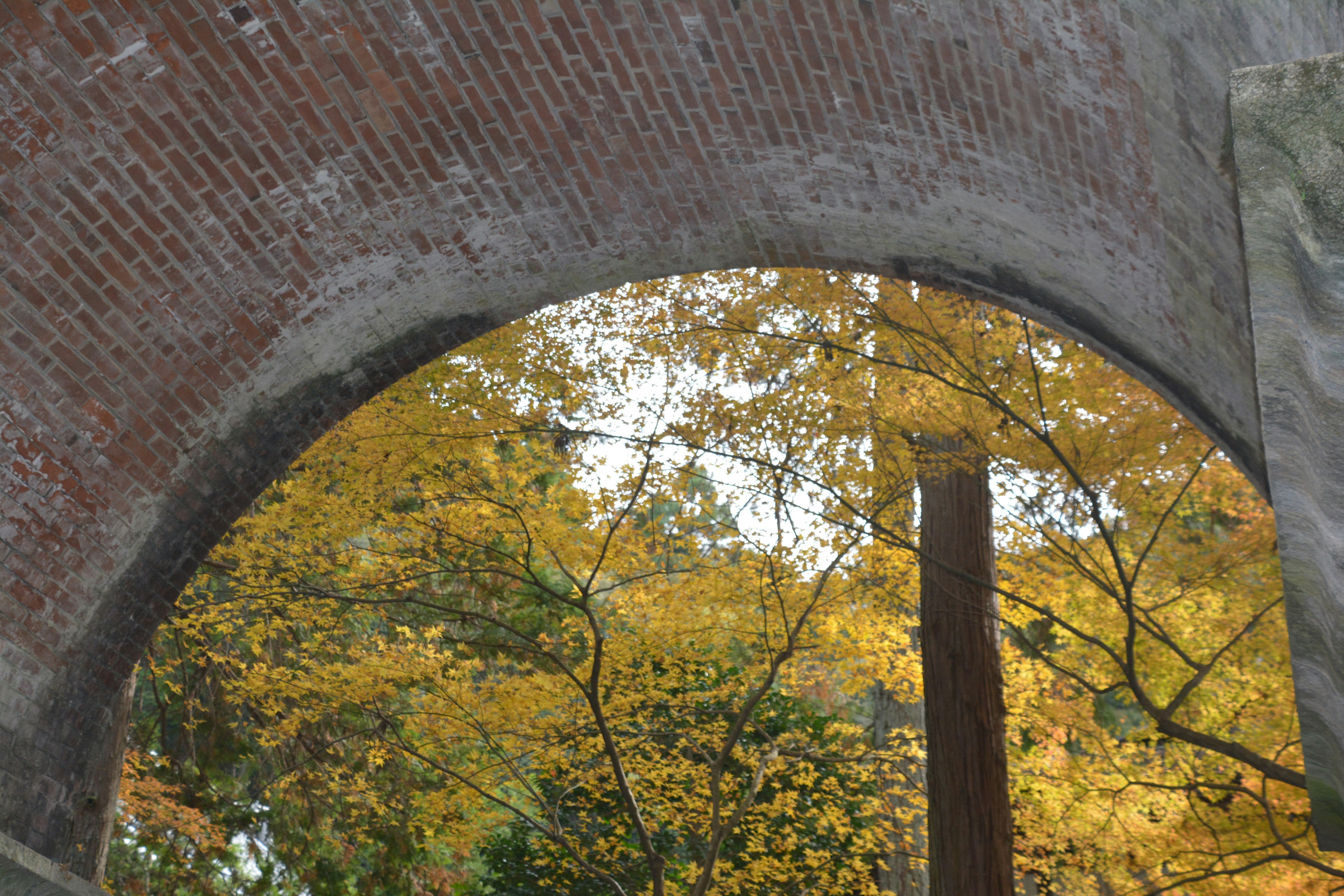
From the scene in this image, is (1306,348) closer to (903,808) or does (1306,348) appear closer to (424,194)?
(424,194)

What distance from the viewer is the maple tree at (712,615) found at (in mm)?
7695

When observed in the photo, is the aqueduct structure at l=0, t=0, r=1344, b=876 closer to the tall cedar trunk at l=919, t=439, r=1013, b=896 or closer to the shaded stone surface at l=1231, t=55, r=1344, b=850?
the shaded stone surface at l=1231, t=55, r=1344, b=850

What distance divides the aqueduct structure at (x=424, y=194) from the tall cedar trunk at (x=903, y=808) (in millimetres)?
6864

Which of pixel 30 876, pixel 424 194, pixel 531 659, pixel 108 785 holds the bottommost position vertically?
pixel 30 876

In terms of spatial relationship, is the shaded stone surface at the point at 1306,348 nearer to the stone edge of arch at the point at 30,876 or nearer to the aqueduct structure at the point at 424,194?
the aqueduct structure at the point at 424,194

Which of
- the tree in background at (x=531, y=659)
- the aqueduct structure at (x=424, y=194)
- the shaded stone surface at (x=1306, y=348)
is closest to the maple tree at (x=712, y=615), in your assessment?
the tree in background at (x=531, y=659)

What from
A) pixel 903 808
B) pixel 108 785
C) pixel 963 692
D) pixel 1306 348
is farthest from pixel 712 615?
pixel 1306 348

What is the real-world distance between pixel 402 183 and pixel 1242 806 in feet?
29.4

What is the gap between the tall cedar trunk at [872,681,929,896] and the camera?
10.6 m

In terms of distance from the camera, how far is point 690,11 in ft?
13.1

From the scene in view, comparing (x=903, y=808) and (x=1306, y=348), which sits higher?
(x=903, y=808)

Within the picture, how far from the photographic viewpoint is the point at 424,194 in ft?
14.8

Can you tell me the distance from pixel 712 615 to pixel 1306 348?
285 inches

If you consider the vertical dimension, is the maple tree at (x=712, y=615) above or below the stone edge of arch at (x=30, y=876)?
above
